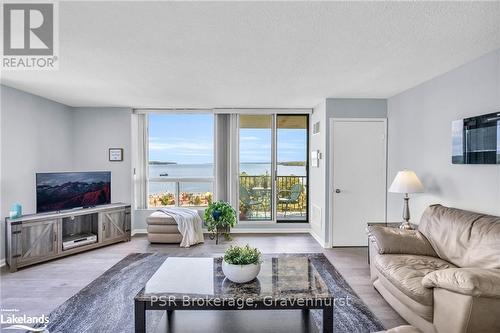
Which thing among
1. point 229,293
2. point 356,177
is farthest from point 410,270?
point 356,177

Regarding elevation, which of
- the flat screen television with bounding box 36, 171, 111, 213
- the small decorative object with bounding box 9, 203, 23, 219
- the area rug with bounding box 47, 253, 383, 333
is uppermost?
the flat screen television with bounding box 36, 171, 111, 213

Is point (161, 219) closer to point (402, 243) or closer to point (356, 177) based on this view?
point (356, 177)

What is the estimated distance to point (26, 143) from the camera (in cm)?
414

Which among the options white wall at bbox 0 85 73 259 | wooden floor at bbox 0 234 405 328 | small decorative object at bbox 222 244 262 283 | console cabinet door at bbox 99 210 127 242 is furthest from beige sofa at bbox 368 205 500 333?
white wall at bbox 0 85 73 259

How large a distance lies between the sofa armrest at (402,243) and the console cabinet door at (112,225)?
13.4ft

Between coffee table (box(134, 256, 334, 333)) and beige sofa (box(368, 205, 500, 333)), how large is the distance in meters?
0.77

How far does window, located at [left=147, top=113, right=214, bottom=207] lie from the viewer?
18.5 ft

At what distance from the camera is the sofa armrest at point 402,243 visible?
112 inches

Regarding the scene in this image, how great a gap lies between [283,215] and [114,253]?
10.7 feet

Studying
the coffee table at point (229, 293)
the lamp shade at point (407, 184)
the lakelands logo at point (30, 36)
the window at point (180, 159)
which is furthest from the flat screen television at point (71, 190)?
the lamp shade at point (407, 184)

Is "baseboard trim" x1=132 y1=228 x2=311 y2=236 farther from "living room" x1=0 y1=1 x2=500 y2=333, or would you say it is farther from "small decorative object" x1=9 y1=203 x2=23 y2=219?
"small decorative object" x1=9 y1=203 x2=23 y2=219

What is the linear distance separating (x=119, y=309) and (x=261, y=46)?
281 cm

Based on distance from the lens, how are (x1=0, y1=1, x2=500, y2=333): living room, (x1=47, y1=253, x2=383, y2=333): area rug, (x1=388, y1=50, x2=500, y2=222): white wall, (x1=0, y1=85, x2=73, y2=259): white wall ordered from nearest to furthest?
(x1=0, y1=1, x2=500, y2=333): living room
(x1=47, y1=253, x2=383, y2=333): area rug
(x1=388, y1=50, x2=500, y2=222): white wall
(x1=0, y1=85, x2=73, y2=259): white wall

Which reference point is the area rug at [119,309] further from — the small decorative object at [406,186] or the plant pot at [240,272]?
the small decorative object at [406,186]
